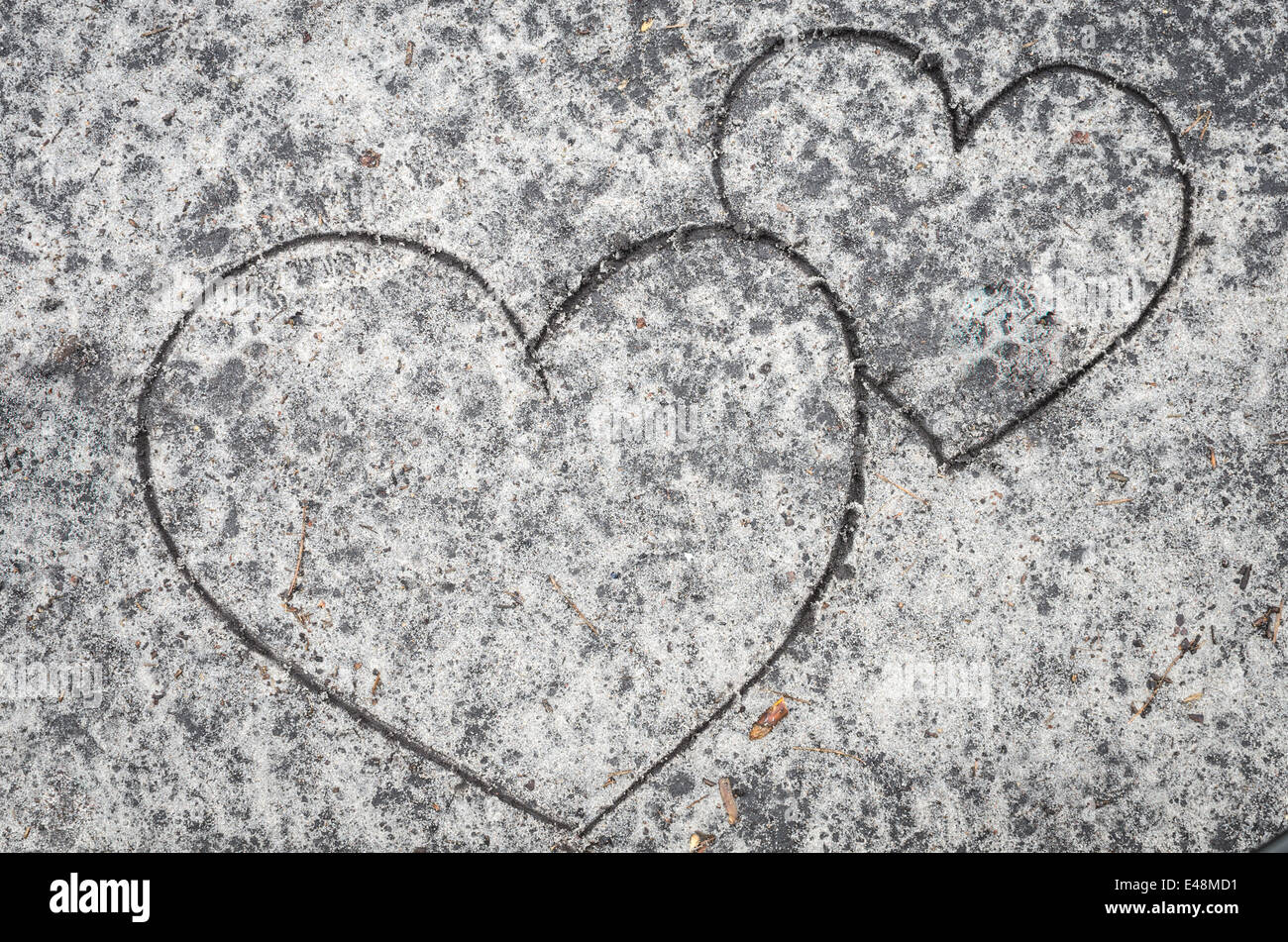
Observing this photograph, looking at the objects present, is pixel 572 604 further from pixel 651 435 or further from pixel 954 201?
pixel 954 201

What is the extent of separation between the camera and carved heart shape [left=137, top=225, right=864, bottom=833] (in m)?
2.31

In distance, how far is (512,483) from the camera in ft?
7.65

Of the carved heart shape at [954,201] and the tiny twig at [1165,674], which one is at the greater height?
the carved heart shape at [954,201]

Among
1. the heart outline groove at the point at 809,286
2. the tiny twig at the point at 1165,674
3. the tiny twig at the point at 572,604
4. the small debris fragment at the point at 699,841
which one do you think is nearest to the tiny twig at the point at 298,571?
the heart outline groove at the point at 809,286

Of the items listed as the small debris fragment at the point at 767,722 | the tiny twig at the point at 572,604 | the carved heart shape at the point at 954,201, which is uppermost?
the carved heart shape at the point at 954,201

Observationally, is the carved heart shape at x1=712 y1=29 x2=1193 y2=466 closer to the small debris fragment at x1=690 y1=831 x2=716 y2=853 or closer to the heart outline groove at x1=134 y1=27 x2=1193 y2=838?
the heart outline groove at x1=134 y1=27 x2=1193 y2=838

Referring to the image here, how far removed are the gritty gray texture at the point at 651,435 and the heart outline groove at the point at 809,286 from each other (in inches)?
0.5

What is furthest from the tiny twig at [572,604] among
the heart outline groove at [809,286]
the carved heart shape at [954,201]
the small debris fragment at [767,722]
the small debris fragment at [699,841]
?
the carved heart shape at [954,201]

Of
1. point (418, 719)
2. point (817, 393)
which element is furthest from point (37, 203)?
point (817, 393)

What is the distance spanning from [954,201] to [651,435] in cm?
97

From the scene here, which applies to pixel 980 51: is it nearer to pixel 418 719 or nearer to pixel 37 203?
pixel 418 719

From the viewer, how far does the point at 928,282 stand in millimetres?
2334

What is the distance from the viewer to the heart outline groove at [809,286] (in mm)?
2301

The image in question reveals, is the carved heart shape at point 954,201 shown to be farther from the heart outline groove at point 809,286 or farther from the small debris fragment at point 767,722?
the small debris fragment at point 767,722
